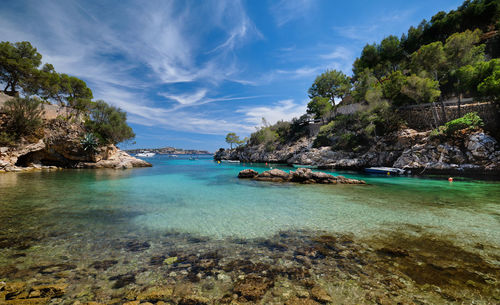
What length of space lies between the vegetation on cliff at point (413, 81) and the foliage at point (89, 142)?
41.0 metres

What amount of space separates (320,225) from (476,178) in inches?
927

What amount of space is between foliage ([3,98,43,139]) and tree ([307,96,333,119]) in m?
53.9

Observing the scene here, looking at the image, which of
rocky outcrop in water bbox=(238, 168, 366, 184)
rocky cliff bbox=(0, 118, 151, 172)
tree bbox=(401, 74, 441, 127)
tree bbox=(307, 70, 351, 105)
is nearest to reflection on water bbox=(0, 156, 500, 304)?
rocky outcrop in water bbox=(238, 168, 366, 184)

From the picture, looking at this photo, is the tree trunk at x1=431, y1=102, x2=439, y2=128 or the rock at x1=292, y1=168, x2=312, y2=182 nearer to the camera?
the rock at x1=292, y1=168, x2=312, y2=182

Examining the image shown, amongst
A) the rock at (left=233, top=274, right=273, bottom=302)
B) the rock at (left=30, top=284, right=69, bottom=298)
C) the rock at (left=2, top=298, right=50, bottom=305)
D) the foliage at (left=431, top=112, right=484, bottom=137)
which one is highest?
the foliage at (left=431, top=112, right=484, bottom=137)

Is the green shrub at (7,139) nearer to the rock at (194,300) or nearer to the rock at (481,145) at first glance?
the rock at (194,300)

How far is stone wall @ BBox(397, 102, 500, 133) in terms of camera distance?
66.2 feet

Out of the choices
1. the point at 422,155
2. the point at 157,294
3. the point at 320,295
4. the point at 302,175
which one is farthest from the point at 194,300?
the point at 422,155

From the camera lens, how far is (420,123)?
91.5 ft

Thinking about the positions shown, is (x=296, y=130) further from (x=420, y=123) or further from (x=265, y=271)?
(x=265, y=271)

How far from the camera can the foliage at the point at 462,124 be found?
20.2 metres

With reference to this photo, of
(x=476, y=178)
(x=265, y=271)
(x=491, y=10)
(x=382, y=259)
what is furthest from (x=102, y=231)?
(x=491, y=10)

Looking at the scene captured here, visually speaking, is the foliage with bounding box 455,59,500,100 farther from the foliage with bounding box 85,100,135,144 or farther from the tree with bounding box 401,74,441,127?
the foliage with bounding box 85,100,135,144

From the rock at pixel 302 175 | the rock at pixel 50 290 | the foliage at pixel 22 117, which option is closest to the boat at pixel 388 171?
the rock at pixel 302 175
